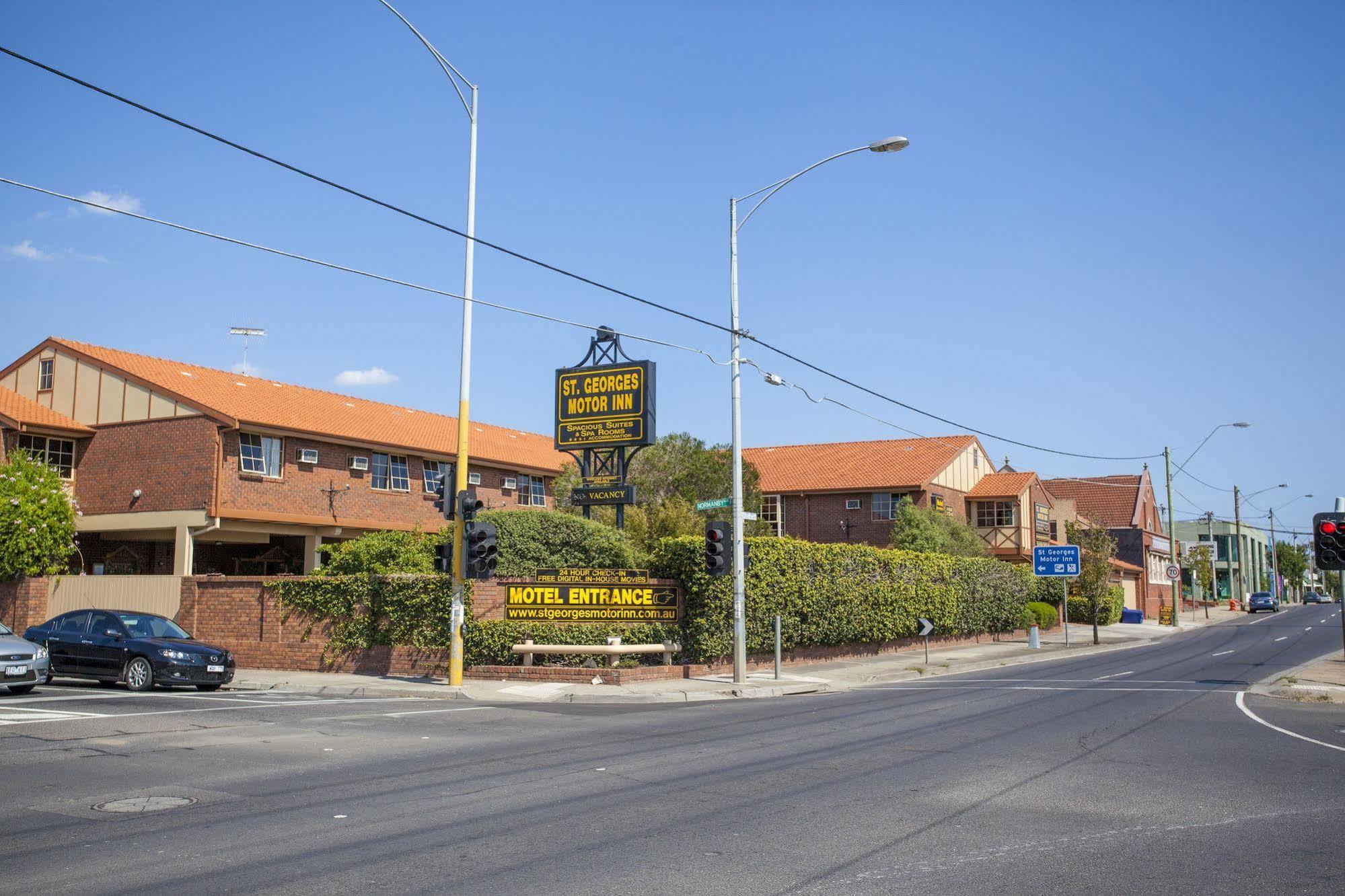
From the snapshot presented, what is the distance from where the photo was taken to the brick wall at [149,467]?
32.3 meters

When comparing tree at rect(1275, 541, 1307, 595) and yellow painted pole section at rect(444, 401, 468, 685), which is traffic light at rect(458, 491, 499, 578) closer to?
yellow painted pole section at rect(444, 401, 468, 685)

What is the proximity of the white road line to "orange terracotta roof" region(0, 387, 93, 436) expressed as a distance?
33603 mm

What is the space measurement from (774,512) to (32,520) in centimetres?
3163

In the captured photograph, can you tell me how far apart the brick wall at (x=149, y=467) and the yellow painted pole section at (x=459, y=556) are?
1444 centimetres

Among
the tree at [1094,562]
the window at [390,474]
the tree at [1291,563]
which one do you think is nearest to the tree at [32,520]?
the window at [390,474]

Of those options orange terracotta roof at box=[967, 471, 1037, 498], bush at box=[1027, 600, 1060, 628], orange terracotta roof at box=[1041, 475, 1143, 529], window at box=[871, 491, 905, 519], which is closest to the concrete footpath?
bush at box=[1027, 600, 1060, 628]

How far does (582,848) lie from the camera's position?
25.2 ft

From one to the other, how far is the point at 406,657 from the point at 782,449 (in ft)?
117

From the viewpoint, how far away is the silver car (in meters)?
Answer: 18.2

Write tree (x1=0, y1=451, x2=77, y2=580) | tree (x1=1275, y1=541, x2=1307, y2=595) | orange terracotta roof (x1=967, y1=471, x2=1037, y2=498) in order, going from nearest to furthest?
1. tree (x1=0, y1=451, x2=77, y2=580)
2. orange terracotta roof (x1=967, y1=471, x2=1037, y2=498)
3. tree (x1=1275, y1=541, x2=1307, y2=595)

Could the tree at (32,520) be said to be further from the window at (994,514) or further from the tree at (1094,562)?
the window at (994,514)

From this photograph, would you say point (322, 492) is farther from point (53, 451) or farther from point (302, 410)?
point (53, 451)

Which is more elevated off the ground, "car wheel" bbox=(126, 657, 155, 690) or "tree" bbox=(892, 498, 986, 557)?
"tree" bbox=(892, 498, 986, 557)

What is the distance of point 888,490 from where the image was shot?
4928cm
